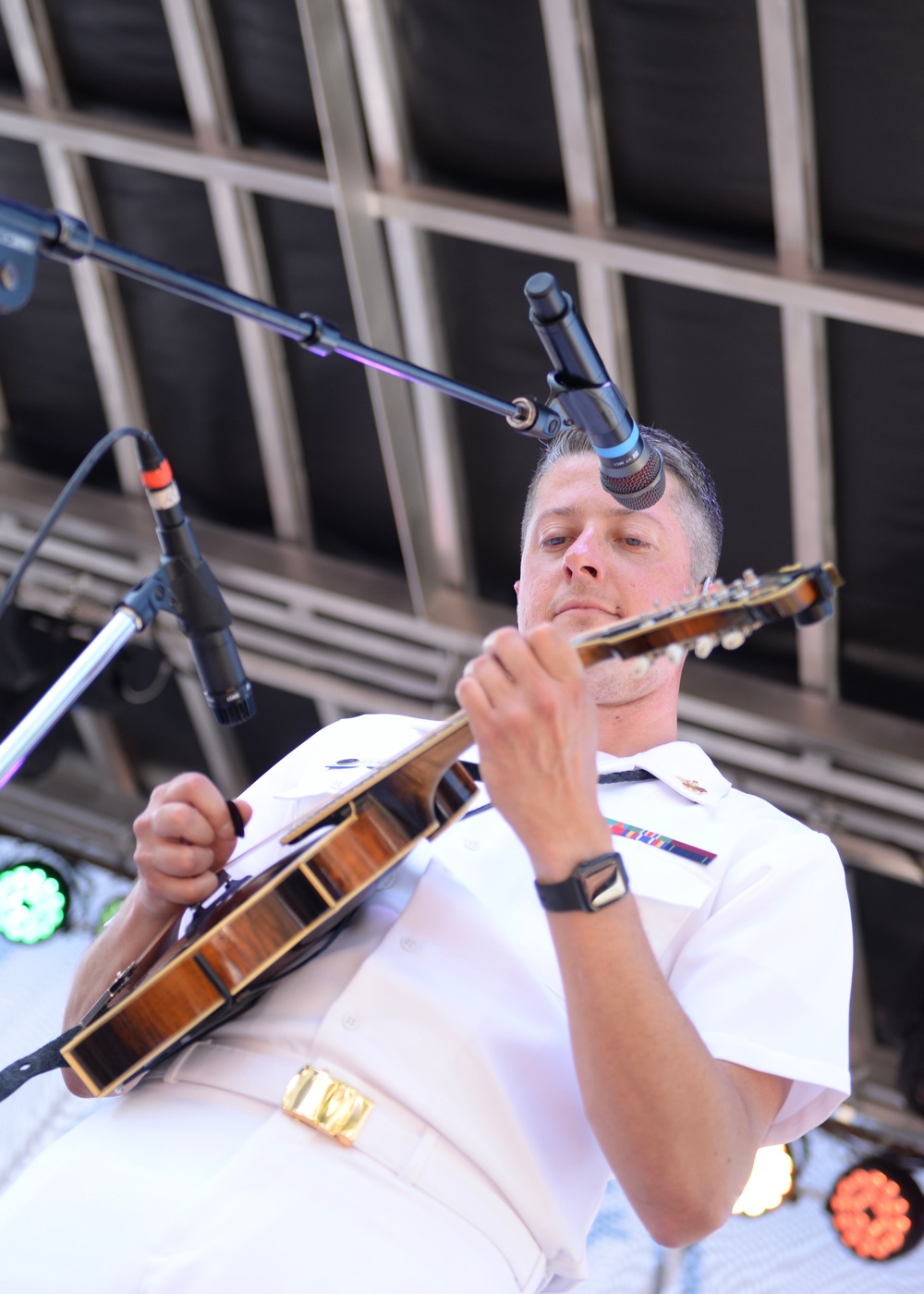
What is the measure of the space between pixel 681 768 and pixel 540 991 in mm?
449

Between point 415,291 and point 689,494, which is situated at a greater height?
point 415,291

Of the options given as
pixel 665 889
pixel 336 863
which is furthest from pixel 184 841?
pixel 665 889

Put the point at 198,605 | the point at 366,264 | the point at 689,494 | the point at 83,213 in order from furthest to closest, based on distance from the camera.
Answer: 1. the point at 83,213
2. the point at 366,264
3. the point at 689,494
4. the point at 198,605

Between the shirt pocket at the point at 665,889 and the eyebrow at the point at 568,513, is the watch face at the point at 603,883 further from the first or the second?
the eyebrow at the point at 568,513

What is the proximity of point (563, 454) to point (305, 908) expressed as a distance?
1.14 meters

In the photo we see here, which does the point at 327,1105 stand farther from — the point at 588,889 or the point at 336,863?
the point at 588,889

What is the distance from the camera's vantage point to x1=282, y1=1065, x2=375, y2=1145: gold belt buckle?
1.45 meters

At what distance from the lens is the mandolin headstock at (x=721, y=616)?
147 cm

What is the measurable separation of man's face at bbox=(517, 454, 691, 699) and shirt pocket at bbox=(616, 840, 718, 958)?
41 centimetres

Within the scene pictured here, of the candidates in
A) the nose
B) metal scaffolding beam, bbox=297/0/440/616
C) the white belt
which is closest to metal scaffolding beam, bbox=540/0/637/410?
metal scaffolding beam, bbox=297/0/440/616

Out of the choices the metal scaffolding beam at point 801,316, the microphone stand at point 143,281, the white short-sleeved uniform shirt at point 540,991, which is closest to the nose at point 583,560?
the microphone stand at point 143,281

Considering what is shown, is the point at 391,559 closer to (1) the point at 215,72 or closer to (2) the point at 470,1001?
(1) the point at 215,72

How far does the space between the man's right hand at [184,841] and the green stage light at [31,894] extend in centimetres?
472

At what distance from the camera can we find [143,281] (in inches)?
65.2
